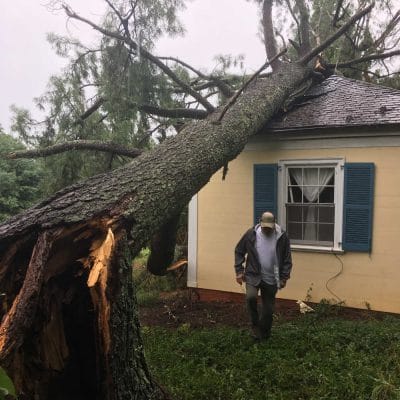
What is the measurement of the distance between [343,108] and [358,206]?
5.93 ft

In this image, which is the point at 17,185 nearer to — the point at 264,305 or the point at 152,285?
the point at 152,285

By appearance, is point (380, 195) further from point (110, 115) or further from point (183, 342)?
point (110, 115)

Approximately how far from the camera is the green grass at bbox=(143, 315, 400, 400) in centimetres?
414

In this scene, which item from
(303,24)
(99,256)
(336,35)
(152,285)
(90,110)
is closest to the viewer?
(99,256)

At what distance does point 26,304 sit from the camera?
2.62 metres

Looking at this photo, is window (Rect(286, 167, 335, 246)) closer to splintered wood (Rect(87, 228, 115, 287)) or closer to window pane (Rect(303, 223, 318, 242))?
window pane (Rect(303, 223, 318, 242))

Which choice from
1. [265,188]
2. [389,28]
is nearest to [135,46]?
[265,188]

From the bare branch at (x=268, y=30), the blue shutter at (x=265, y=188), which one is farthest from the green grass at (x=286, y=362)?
the bare branch at (x=268, y=30)

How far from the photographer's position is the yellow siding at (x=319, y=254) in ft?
22.3

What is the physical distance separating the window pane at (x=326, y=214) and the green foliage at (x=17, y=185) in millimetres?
9861

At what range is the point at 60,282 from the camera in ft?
10.2

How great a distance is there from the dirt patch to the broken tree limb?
4.17 m

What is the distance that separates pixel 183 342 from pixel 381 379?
2477mm

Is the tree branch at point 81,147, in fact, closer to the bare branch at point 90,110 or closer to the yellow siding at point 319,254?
the bare branch at point 90,110
